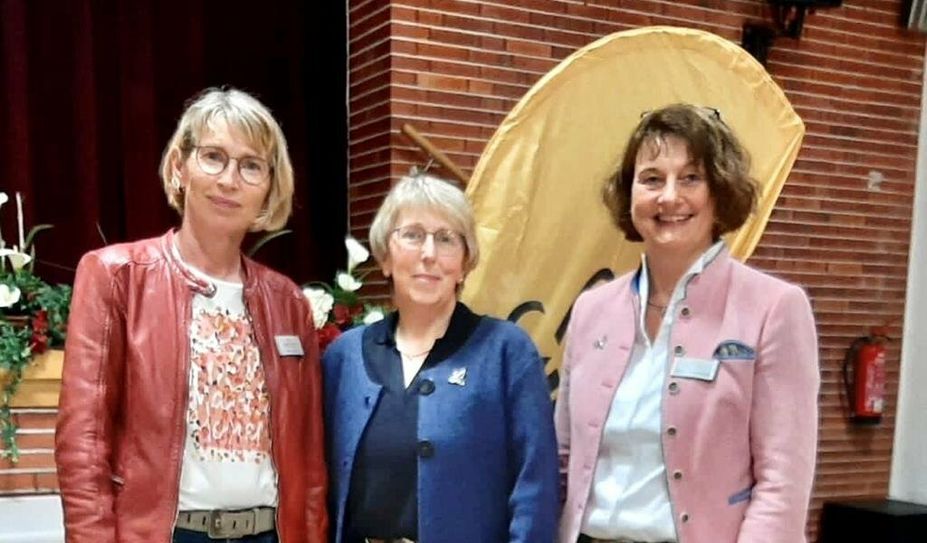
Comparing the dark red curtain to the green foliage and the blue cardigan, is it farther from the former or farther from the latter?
the blue cardigan

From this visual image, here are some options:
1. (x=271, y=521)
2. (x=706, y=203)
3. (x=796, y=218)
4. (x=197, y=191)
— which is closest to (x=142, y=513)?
(x=271, y=521)

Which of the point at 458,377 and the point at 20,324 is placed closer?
the point at 458,377

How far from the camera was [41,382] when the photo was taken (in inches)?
108

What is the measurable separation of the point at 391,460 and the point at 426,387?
0.49 feet

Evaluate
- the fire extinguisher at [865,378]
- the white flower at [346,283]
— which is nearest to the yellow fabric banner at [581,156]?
the white flower at [346,283]

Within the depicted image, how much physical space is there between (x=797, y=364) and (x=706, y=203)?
33 centimetres

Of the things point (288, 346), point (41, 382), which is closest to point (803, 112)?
point (288, 346)

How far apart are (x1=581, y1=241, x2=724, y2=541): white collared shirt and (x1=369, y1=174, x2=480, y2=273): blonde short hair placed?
0.39 meters

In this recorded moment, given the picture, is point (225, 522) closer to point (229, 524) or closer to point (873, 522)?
point (229, 524)

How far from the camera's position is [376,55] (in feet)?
11.7

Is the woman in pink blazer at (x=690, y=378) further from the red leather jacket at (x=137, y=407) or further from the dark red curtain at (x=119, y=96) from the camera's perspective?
the dark red curtain at (x=119, y=96)

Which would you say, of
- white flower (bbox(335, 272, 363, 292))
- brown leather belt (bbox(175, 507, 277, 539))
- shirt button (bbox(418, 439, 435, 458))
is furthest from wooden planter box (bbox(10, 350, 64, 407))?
shirt button (bbox(418, 439, 435, 458))

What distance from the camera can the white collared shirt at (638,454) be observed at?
5.39 ft

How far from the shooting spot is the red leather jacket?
1.60 m
